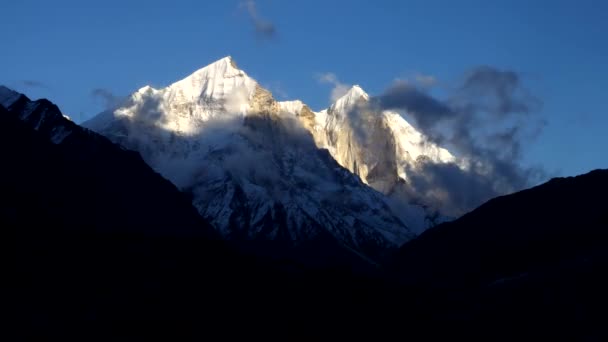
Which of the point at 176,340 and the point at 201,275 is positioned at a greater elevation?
the point at 201,275

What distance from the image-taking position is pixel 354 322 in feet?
641

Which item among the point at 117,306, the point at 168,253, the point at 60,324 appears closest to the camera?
the point at 60,324

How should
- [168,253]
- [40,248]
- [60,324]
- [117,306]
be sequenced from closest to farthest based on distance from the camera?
[60,324]
[117,306]
[40,248]
[168,253]

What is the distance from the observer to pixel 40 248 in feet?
607

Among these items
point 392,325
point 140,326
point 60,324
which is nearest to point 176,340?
point 140,326

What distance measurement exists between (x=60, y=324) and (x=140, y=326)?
37.4 feet

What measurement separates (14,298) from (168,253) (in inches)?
1525

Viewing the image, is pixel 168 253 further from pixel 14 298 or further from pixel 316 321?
pixel 14 298

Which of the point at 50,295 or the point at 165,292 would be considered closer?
the point at 50,295

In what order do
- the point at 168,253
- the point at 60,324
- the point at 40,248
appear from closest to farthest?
1. the point at 60,324
2. the point at 40,248
3. the point at 168,253

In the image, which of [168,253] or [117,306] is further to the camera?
[168,253]

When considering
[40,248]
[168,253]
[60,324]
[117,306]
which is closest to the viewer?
[60,324]

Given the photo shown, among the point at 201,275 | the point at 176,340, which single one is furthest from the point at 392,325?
the point at 176,340

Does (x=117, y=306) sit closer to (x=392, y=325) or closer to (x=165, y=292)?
(x=165, y=292)
